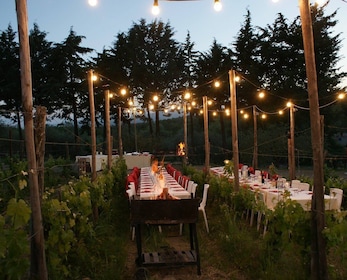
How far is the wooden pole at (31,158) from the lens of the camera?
3.66 metres

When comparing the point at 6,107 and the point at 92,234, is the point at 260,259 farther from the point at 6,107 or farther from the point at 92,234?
the point at 6,107

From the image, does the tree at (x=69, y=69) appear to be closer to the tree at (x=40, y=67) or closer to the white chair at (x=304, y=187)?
the tree at (x=40, y=67)

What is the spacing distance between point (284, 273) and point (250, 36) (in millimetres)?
25473

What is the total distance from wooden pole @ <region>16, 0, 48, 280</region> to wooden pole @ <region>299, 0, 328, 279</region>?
257 centimetres

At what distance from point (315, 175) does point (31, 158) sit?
8.97 feet

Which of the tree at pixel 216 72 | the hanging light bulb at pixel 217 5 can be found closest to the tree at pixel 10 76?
the tree at pixel 216 72

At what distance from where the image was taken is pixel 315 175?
4055mm

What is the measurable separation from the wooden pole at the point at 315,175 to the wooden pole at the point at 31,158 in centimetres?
257

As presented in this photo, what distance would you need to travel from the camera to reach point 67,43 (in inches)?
1073

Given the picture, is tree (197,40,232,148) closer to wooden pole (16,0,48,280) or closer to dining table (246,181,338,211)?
dining table (246,181,338,211)

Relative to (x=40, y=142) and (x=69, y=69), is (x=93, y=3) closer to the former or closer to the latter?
(x=40, y=142)

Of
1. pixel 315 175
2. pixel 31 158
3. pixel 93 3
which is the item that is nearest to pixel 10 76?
pixel 93 3

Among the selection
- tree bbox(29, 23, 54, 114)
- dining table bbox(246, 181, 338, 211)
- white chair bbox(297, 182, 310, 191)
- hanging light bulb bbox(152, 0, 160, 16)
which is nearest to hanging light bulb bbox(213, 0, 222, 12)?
hanging light bulb bbox(152, 0, 160, 16)

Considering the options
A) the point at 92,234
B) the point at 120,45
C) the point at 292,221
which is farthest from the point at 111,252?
the point at 120,45
